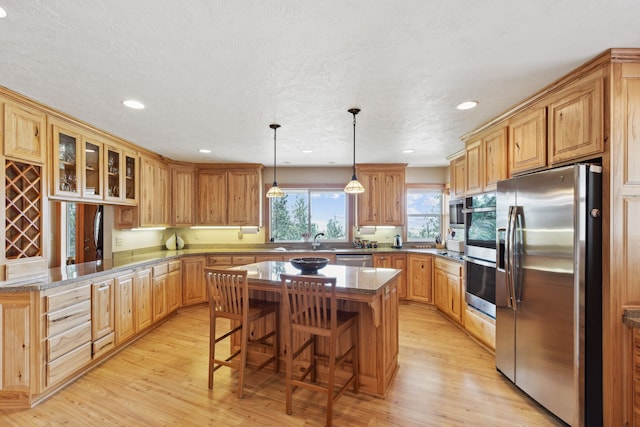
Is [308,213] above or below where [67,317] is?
above

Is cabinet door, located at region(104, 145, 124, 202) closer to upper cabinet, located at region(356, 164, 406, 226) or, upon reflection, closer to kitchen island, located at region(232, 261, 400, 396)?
kitchen island, located at region(232, 261, 400, 396)

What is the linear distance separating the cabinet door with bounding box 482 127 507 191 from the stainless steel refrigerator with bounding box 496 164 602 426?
52 cm

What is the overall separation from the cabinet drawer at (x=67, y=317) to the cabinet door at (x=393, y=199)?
4428mm

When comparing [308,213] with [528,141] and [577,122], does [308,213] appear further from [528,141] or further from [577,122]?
[577,122]

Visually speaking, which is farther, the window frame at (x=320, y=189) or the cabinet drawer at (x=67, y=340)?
the window frame at (x=320, y=189)

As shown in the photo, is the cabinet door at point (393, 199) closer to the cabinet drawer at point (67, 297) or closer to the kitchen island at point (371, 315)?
the kitchen island at point (371, 315)

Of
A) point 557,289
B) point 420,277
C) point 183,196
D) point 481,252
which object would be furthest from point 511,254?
point 183,196

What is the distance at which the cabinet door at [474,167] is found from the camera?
353 centimetres

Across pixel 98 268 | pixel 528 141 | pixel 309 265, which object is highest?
pixel 528 141

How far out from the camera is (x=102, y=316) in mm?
3143

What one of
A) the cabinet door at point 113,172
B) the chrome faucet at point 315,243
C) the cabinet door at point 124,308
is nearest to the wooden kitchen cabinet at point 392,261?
the chrome faucet at point 315,243

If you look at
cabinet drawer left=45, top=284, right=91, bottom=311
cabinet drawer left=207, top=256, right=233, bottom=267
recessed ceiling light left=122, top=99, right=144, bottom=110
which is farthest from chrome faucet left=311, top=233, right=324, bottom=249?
recessed ceiling light left=122, top=99, right=144, bottom=110

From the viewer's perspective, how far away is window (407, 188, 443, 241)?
6.07 m

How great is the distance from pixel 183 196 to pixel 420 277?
4.26 m
